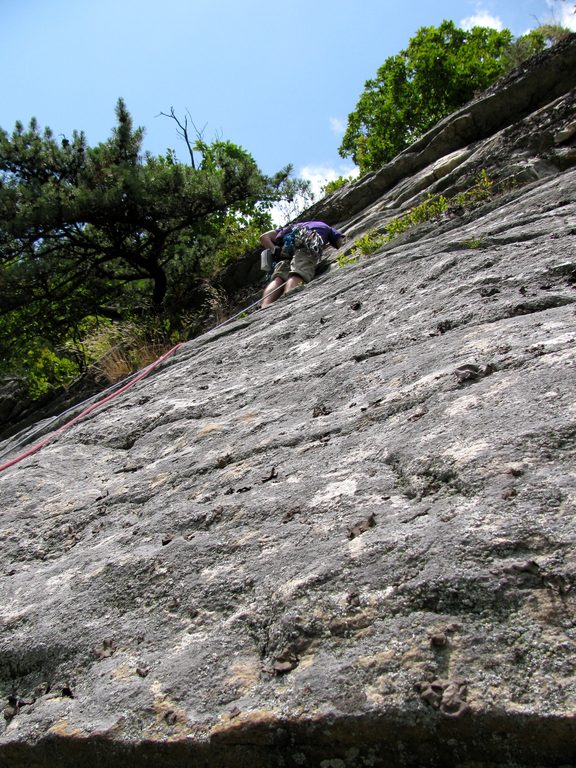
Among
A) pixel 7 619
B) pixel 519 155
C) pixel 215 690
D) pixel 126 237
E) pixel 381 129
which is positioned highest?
pixel 381 129

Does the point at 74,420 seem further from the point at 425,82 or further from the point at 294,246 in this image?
the point at 425,82

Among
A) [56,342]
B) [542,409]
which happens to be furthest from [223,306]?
[542,409]

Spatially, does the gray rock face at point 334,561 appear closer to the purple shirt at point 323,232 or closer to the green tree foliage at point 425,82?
the purple shirt at point 323,232

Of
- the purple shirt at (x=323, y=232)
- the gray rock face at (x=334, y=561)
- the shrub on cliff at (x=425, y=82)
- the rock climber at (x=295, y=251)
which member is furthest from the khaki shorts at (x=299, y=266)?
the shrub on cliff at (x=425, y=82)

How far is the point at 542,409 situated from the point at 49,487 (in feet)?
8.08

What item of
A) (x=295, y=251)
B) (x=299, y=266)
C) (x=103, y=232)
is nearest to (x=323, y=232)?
(x=295, y=251)

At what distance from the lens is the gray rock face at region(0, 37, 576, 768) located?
51.1 inches

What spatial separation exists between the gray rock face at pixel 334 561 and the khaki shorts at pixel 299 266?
3.45 m

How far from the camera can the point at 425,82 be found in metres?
20.7

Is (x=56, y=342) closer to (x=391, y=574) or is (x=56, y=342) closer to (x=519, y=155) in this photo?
(x=519, y=155)

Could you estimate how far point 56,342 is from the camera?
9.88m

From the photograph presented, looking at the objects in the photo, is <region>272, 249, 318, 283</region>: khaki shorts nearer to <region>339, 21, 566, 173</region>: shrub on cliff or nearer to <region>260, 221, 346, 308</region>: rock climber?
<region>260, 221, 346, 308</region>: rock climber

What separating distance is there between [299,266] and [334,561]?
5616 millimetres

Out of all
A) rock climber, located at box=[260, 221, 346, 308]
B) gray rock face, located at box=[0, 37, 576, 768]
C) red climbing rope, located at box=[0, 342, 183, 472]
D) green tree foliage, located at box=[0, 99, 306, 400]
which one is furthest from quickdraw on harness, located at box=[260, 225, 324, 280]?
gray rock face, located at box=[0, 37, 576, 768]
